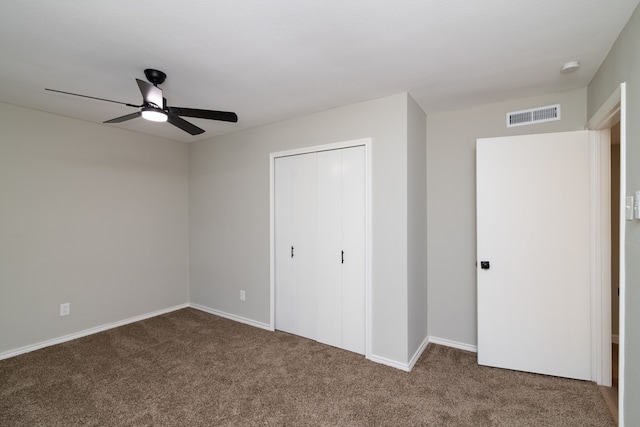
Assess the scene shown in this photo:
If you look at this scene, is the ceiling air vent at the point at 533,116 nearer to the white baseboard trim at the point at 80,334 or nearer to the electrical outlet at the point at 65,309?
the white baseboard trim at the point at 80,334

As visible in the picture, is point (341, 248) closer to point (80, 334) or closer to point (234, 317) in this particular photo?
point (234, 317)

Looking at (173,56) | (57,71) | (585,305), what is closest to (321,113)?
(173,56)

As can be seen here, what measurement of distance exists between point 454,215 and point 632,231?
1.52 meters

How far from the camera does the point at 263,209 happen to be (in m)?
3.68

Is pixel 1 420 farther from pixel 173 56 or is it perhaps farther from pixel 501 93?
pixel 501 93

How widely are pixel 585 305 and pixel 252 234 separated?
3324 millimetres

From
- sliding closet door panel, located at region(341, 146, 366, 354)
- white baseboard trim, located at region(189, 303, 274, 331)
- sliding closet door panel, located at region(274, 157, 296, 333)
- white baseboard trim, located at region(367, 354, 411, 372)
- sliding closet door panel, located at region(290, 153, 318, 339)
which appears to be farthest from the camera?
white baseboard trim, located at region(189, 303, 274, 331)

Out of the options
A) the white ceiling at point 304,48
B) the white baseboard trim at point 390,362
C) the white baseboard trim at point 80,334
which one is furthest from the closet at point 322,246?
the white baseboard trim at point 80,334

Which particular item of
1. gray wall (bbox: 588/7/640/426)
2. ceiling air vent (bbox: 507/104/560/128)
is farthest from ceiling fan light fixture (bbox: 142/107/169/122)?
ceiling air vent (bbox: 507/104/560/128)

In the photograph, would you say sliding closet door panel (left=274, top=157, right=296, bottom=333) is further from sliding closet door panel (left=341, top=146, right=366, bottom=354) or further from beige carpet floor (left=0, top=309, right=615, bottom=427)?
sliding closet door panel (left=341, top=146, right=366, bottom=354)

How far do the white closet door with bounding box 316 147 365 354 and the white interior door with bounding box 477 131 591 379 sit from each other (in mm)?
1082

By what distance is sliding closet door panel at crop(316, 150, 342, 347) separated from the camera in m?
3.10

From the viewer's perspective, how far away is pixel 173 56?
2064 mm

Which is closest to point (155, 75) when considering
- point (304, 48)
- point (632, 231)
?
point (304, 48)
